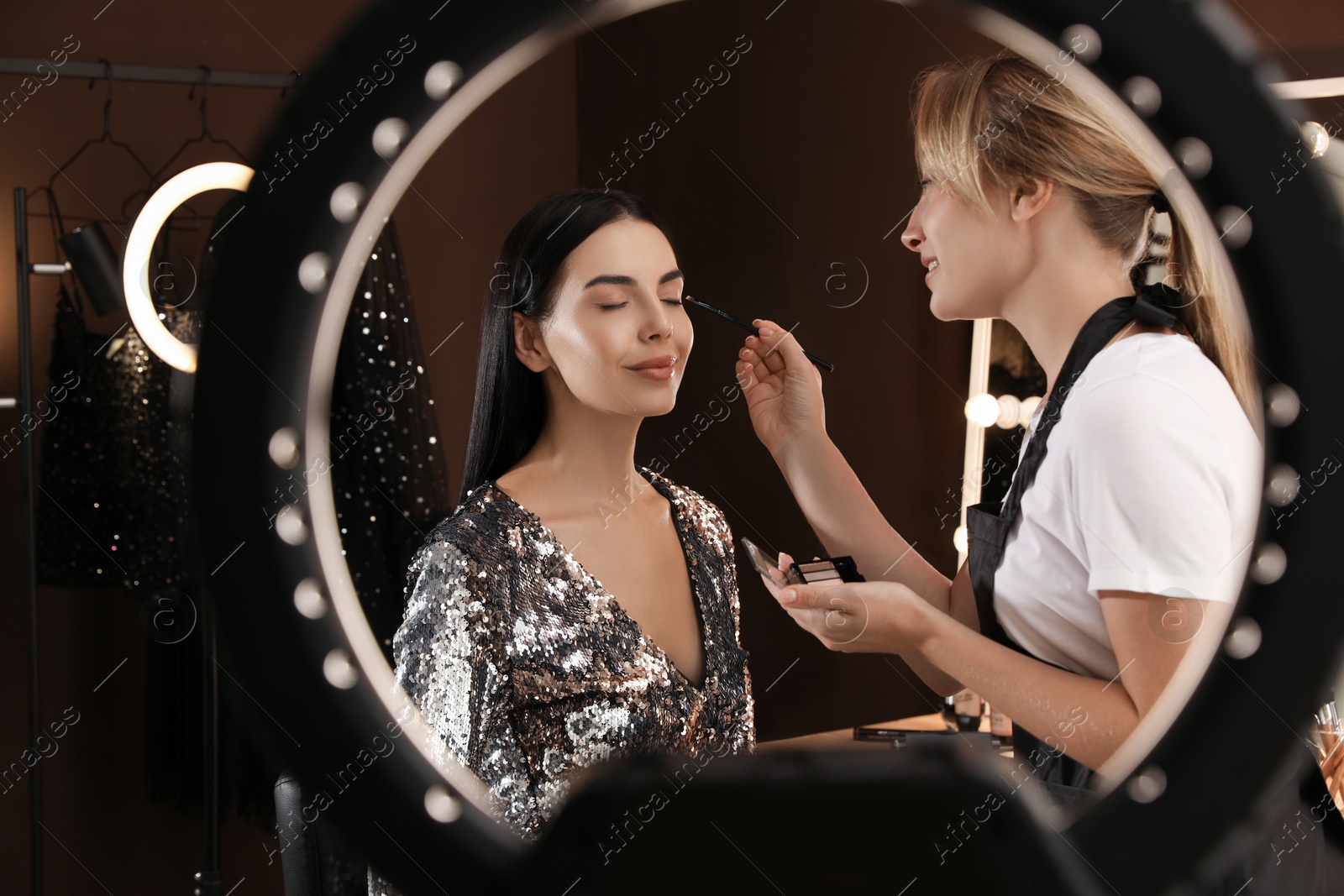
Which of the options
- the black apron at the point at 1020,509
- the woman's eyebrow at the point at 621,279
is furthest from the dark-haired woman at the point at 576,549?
the black apron at the point at 1020,509

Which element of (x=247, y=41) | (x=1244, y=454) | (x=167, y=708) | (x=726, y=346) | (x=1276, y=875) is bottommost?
(x=1276, y=875)

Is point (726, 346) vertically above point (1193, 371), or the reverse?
point (726, 346)

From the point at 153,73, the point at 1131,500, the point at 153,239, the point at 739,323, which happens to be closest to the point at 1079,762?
the point at 1131,500

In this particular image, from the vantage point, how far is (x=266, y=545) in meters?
0.25

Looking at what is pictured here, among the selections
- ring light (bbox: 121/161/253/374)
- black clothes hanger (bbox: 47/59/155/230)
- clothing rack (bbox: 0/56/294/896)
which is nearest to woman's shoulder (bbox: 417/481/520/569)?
ring light (bbox: 121/161/253/374)

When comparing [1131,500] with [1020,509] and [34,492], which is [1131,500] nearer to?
[1020,509]

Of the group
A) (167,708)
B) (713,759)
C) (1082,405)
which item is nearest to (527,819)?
(713,759)

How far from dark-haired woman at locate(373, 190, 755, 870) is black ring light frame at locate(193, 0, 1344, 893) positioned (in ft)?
0.40

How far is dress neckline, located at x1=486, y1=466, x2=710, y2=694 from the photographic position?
44cm

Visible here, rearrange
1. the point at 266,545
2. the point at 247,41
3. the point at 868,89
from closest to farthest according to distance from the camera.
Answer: the point at 266,545
the point at 868,89
the point at 247,41

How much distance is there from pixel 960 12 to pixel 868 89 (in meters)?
0.10

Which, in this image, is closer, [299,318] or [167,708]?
[299,318]

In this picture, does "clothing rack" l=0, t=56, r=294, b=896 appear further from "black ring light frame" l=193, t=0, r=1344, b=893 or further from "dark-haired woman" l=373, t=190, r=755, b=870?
"black ring light frame" l=193, t=0, r=1344, b=893

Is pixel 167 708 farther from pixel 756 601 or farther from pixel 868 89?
pixel 868 89
